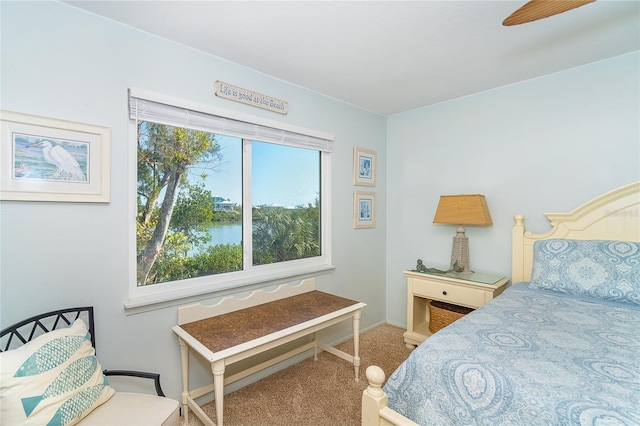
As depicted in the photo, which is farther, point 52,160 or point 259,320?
point 259,320

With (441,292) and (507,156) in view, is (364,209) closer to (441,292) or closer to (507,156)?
(441,292)

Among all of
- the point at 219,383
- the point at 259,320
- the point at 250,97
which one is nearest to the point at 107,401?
the point at 219,383

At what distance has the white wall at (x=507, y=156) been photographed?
221 cm

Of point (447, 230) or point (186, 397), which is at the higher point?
point (447, 230)

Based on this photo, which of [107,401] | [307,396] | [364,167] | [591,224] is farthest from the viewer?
[364,167]

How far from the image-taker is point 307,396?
2.12 meters

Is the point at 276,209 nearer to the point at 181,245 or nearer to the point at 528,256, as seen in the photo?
the point at 181,245

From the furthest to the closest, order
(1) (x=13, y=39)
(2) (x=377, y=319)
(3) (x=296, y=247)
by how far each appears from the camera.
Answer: (2) (x=377, y=319) → (3) (x=296, y=247) → (1) (x=13, y=39)

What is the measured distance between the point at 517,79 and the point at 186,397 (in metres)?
3.48

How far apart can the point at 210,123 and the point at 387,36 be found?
1.29m

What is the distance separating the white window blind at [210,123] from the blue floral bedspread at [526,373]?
182 centimetres

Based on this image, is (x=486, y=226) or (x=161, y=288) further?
(x=486, y=226)

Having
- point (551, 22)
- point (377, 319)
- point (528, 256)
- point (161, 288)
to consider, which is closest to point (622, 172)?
point (528, 256)

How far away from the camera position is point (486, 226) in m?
2.82
